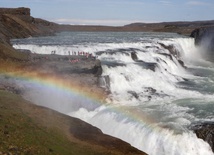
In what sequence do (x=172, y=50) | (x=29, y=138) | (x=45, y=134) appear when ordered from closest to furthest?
(x=29, y=138) < (x=45, y=134) < (x=172, y=50)

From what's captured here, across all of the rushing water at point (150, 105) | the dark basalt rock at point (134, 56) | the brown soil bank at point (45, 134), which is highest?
the dark basalt rock at point (134, 56)

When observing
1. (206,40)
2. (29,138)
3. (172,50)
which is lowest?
(29,138)

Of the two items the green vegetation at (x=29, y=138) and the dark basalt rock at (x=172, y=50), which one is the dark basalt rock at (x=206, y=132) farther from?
the dark basalt rock at (x=172, y=50)

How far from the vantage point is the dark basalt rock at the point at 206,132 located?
15.9 m

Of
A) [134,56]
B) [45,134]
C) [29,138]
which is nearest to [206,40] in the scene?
[134,56]

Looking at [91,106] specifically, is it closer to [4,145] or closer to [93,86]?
[93,86]

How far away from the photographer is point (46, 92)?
2247 centimetres

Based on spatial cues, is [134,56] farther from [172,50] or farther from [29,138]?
[29,138]

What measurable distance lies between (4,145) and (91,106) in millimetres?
11296

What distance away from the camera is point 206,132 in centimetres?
1641

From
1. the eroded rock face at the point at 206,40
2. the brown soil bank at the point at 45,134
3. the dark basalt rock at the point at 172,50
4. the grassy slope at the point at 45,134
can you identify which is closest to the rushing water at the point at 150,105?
the brown soil bank at the point at 45,134

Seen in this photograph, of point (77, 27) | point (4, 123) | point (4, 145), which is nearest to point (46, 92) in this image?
point (4, 123)

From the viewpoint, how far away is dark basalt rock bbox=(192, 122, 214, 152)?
52.2ft

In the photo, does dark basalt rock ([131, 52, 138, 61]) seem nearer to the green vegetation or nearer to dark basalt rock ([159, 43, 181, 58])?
dark basalt rock ([159, 43, 181, 58])
